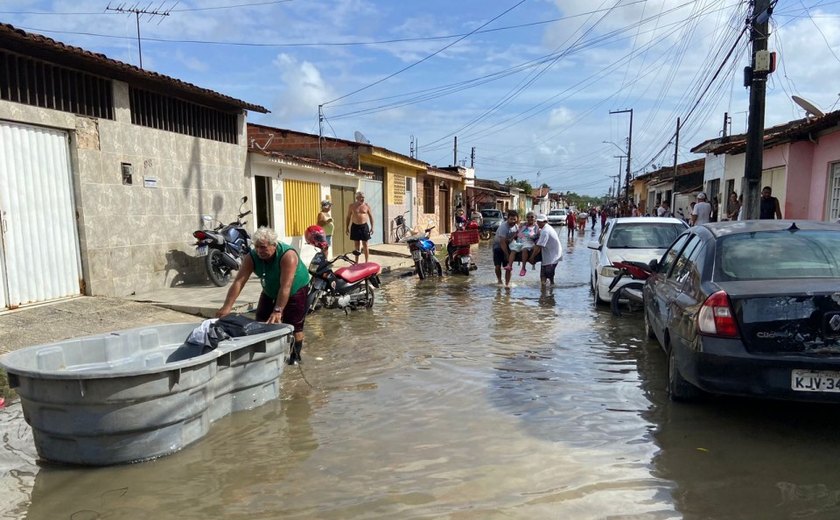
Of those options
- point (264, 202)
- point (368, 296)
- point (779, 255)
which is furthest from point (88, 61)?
A: point (779, 255)

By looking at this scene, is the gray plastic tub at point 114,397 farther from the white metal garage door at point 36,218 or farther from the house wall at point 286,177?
the house wall at point 286,177

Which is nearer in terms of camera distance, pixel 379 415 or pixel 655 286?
pixel 379 415

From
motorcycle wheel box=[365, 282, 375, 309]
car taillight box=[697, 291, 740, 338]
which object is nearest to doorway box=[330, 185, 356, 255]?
motorcycle wheel box=[365, 282, 375, 309]

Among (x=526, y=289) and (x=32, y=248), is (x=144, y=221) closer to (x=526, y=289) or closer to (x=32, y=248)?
(x=32, y=248)

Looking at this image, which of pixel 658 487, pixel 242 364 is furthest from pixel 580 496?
pixel 242 364

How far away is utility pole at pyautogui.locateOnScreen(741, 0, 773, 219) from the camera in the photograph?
9.77 m

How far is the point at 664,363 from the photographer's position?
5906 mm

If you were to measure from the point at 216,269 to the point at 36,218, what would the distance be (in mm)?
3114

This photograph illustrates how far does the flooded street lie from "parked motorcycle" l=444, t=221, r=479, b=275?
7.74 metres

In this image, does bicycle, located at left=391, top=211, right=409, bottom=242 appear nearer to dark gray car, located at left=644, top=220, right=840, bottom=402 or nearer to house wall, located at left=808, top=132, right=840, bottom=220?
house wall, located at left=808, top=132, right=840, bottom=220

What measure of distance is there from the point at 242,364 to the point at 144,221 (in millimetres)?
5689

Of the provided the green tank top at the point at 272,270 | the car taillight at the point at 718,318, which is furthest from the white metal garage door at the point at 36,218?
the car taillight at the point at 718,318

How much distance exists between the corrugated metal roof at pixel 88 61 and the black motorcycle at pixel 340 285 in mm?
3815

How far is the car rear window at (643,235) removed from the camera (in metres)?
9.38
